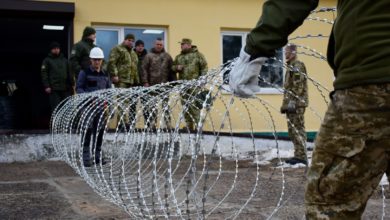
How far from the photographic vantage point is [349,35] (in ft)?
7.64

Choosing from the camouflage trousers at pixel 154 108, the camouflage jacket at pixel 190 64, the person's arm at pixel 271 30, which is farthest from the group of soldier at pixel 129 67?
the person's arm at pixel 271 30

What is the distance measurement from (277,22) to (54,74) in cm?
933

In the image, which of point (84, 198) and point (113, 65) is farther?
point (113, 65)

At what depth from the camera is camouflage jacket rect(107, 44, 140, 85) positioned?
34.6 feet

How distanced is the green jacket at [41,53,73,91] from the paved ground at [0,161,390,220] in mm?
2667

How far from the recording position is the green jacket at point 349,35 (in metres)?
2.24

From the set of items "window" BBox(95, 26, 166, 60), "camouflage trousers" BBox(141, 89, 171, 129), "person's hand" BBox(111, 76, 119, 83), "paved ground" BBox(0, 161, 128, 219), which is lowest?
"paved ground" BBox(0, 161, 128, 219)

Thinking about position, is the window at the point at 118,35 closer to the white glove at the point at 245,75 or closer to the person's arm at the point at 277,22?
the white glove at the point at 245,75

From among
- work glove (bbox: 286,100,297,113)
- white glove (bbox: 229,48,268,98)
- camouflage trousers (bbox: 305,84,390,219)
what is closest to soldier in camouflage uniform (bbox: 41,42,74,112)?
work glove (bbox: 286,100,297,113)

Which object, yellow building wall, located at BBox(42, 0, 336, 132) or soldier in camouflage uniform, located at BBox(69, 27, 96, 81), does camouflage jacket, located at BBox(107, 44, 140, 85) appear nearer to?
soldier in camouflage uniform, located at BBox(69, 27, 96, 81)

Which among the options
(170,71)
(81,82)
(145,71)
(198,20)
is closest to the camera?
(81,82)

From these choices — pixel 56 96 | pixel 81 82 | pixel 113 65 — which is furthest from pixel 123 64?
pixel 81 82

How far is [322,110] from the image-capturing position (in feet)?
46.5

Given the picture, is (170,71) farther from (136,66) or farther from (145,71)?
(136,66)
